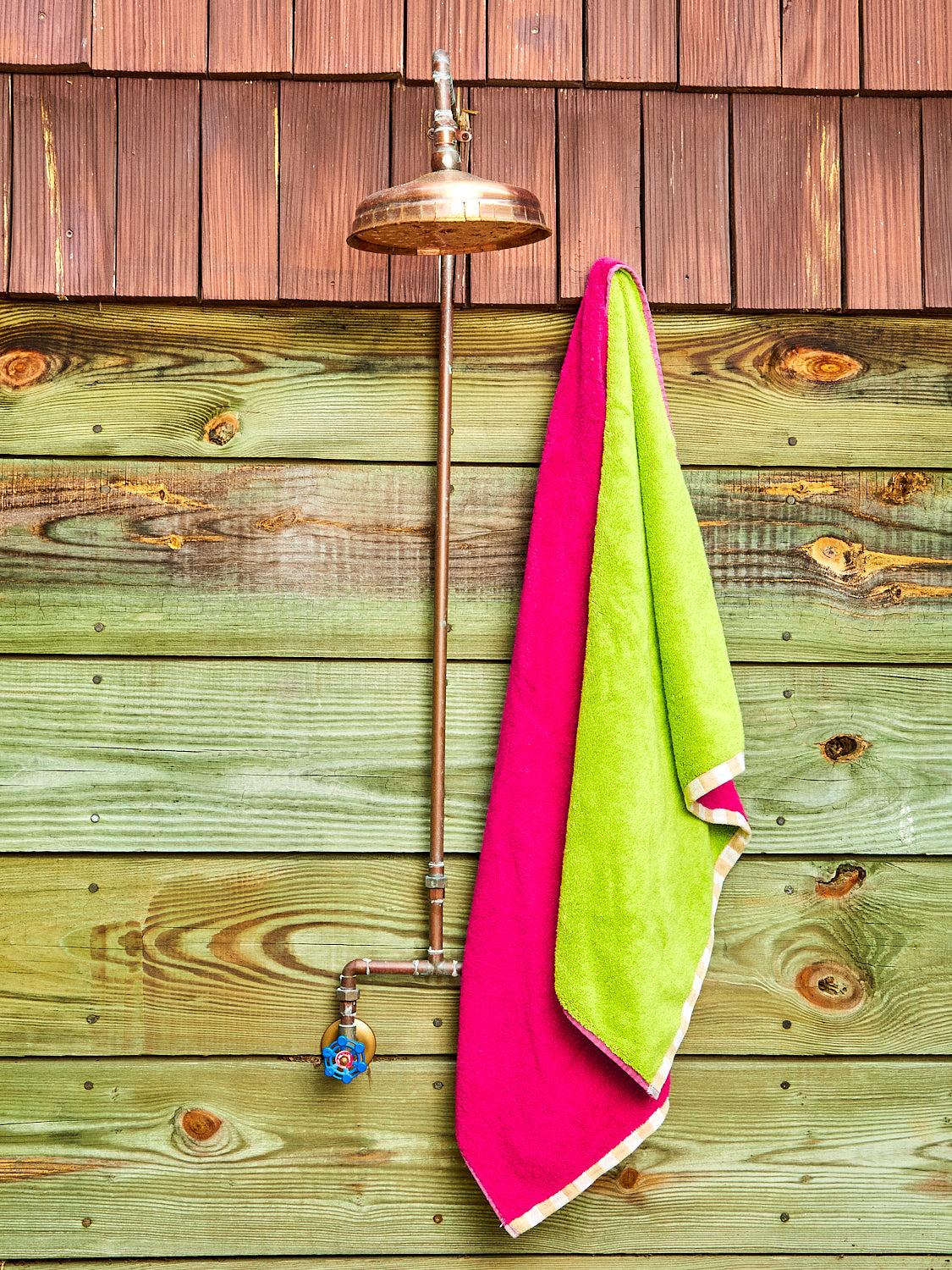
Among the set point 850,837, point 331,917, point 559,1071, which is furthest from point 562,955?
point 850,837

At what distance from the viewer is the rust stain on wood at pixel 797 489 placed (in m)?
1.13

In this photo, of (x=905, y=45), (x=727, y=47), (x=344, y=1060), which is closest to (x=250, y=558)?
(x=344, y=1060)

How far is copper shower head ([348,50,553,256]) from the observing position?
33.6 inches

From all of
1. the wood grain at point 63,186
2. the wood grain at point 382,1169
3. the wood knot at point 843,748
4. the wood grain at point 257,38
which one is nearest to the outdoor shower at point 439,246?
the wood grain at point 382,1169

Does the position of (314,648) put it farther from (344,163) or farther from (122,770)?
(344,163)

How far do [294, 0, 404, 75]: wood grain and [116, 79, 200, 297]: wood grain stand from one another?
0.14m

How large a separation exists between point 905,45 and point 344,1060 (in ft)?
4.15

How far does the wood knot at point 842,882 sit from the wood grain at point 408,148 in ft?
2.56

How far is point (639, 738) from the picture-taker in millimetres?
982

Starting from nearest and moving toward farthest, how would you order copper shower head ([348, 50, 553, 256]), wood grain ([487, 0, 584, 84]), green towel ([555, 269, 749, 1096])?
copper shower head ([348, 50, 553, 256]), green towel ([555, 269, 749, 1096]), wood grain ([487, 0, 584, 84])

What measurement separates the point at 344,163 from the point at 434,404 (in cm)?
28

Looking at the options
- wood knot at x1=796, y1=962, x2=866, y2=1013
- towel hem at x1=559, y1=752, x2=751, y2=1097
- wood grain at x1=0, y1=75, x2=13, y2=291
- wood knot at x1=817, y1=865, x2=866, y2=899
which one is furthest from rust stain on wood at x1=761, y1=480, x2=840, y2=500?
wood grain at x1=0, y1=75, x2=13, y2=291

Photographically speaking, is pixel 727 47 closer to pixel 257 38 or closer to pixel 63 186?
pixel 257 38

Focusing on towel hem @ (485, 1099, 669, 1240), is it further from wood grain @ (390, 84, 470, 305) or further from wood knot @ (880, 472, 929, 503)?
wood grain @ (390, 84, 470, 305)
